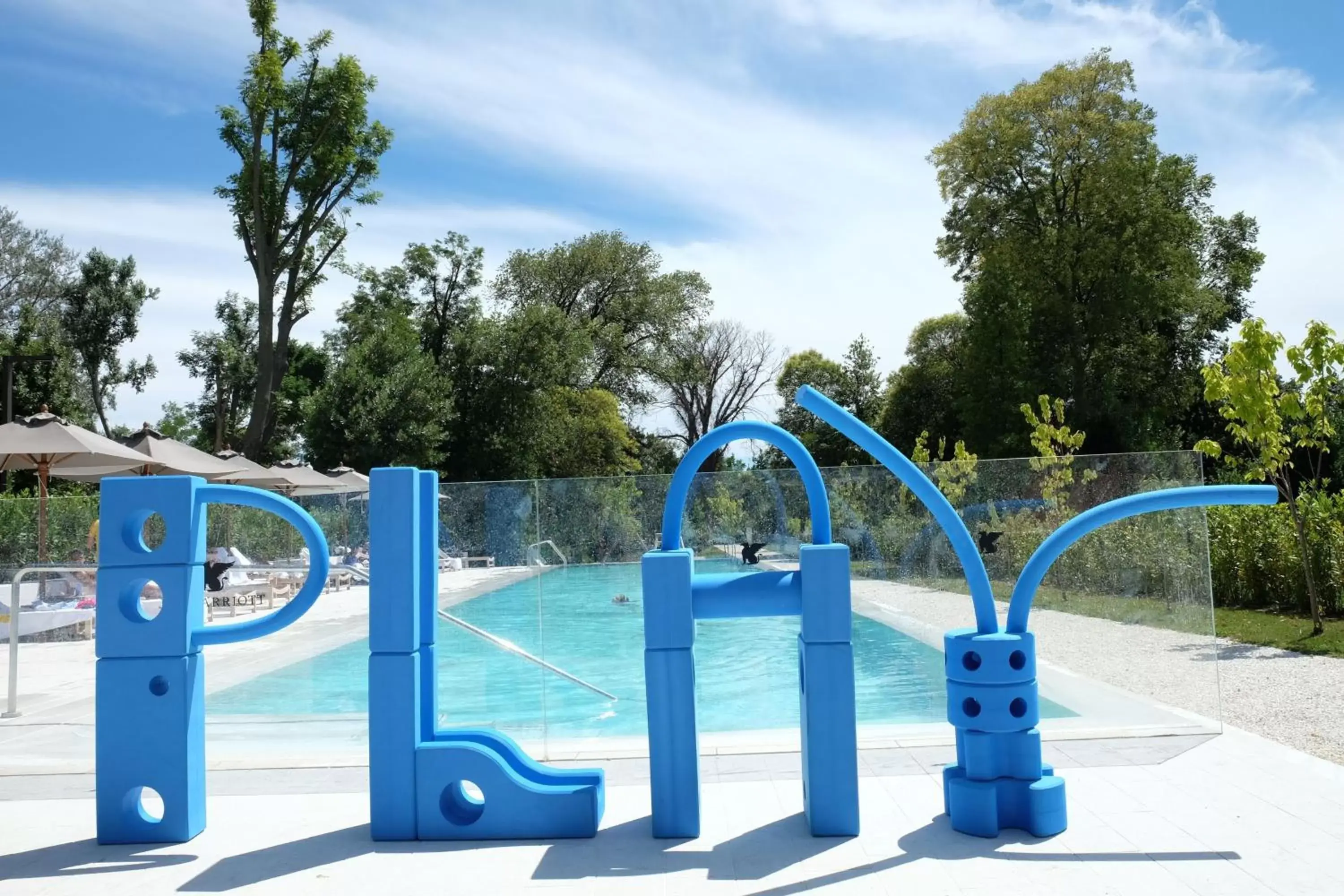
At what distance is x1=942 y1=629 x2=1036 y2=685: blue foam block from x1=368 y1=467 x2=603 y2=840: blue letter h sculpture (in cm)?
196

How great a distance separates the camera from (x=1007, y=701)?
4.81 meters

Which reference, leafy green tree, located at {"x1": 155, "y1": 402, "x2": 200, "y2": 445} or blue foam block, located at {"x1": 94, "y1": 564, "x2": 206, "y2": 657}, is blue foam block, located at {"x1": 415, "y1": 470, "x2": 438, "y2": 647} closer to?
blue foam block, located at {"x1": 94, "y1": 564, "x2": 206, "y2": 657}

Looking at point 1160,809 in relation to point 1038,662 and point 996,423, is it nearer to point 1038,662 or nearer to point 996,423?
point 1038,662

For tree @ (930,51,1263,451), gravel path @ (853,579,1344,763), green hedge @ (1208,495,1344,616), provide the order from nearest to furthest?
gravel path @ (853,579,1344,763) → green hedge @ (1208,495,1344,616) → tree @ (930,51,1263,451)

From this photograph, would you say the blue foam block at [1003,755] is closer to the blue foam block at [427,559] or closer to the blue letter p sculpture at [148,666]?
the blue foam block at [427,559]

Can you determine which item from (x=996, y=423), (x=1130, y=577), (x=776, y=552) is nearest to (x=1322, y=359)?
(x=1130, y=577)

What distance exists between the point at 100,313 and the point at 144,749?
35052 mm

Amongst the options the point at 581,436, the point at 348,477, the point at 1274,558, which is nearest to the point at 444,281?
the point at 581,436

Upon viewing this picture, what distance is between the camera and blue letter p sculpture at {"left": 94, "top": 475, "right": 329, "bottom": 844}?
4980 millimetres

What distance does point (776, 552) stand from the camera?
8.04 metres

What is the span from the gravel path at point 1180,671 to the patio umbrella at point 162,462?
10774 millimetres

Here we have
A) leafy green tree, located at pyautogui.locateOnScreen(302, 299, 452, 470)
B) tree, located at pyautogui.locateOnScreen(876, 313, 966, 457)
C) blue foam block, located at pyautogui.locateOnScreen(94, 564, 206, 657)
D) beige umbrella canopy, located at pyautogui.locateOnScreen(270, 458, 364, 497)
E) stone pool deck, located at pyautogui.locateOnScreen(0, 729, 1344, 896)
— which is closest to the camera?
stone pool deck, located at pyautogui.locateOnScreen(0, 729, 1344, 896)

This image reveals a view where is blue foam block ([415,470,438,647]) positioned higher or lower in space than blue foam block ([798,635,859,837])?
higher

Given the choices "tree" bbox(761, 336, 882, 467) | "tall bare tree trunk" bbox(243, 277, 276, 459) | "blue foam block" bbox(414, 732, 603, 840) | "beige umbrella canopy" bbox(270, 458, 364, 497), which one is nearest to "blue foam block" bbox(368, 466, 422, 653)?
"blue foam block" bbox(414, 732, 603, 840)
